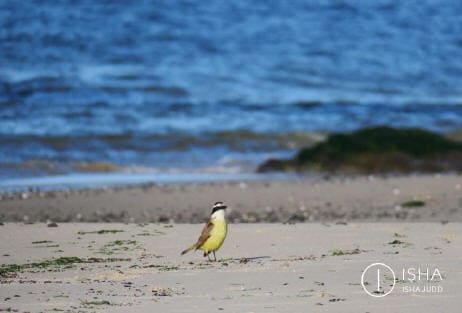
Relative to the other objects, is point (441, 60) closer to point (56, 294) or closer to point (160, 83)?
point (160, 83)

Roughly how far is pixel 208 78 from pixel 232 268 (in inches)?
960

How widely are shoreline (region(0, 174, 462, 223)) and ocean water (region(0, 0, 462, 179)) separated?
9.18 ft

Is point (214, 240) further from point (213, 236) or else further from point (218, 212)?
point (218, 212)

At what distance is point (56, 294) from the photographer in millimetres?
7520

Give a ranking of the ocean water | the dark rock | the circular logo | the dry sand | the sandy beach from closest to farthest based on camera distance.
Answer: the dry sand < the sandy beach < the circular logo < the dark rock < the ocean water

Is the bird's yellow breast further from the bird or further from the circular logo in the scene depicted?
the circular logo

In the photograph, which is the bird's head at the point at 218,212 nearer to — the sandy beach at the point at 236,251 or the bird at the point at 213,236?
the bird at the point at 213,236

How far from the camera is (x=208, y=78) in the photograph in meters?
32.7

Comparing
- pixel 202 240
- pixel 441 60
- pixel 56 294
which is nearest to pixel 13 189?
pixel 202 240

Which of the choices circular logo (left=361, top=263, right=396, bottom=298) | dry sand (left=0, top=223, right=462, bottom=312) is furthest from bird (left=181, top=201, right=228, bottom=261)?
circular logo (left=361, top=263, right=396, bottom=298)

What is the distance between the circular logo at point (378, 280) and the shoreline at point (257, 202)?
402 centimetres

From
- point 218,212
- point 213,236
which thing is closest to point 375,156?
point 218,212

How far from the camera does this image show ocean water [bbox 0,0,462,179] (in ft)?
67.9

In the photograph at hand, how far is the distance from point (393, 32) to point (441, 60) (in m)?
4.90
